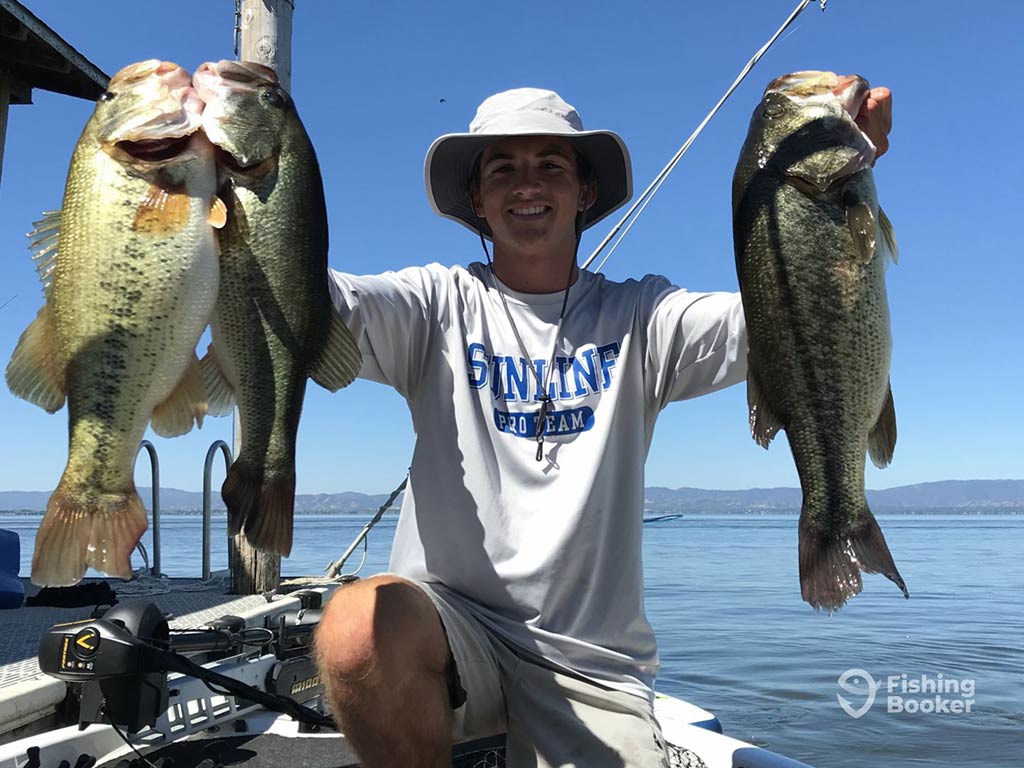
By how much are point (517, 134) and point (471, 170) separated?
49 cm

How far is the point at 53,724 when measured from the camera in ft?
13.4

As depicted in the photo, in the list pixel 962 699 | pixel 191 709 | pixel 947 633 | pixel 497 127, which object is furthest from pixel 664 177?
pixel 947 633

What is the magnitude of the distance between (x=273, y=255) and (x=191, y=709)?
2813mm

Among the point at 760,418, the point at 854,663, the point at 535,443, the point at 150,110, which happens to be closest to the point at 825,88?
the point at 760,418

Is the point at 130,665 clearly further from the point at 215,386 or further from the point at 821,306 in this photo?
the point at 821,306

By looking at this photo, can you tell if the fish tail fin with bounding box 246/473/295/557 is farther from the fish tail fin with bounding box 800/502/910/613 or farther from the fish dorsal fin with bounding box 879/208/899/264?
the fish dorsal fin with bounding box 879/208/899/264

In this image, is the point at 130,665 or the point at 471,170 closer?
the point at 130,665

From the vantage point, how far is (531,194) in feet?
11.0

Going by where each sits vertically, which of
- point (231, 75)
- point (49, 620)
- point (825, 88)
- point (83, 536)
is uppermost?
point (825, 88)

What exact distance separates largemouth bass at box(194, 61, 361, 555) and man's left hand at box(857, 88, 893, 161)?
5.30 ft

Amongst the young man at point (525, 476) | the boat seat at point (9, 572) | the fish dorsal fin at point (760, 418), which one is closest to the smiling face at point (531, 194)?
the young man at point (525, 476)

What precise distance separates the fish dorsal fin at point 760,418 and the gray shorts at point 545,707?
1.09m

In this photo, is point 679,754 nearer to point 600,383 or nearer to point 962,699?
point 600,383

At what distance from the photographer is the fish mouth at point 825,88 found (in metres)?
2.62
